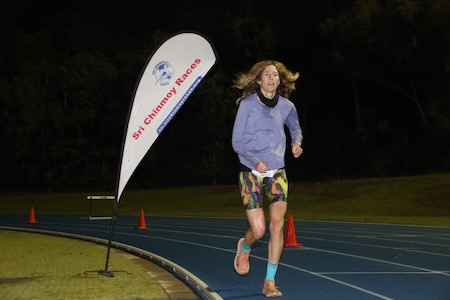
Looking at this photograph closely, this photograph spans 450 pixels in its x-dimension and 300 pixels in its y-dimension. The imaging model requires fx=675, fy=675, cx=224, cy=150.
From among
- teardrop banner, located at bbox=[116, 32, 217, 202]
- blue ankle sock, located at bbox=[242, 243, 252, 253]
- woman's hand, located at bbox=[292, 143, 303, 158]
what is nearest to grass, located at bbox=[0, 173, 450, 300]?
blue ankle sock, located at bbox=[242, 243, 252, 253]

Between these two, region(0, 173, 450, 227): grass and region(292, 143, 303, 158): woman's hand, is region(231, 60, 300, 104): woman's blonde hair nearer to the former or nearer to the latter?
region(292, 143, 303, 158): woman's hand

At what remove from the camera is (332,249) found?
1205cm

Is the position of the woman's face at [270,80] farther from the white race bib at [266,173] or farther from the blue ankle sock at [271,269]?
the blue ankle sock at [271,269]

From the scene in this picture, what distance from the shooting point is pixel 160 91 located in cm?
782

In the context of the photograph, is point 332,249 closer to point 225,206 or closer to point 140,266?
point 140,266

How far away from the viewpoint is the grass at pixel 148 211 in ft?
24.5

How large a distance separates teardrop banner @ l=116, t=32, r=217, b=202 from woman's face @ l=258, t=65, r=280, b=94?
1624mm

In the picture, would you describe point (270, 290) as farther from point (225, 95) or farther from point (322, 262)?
point (225, 95)

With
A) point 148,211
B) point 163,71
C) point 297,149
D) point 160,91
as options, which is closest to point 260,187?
point 297,149

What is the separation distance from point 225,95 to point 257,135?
36.8m

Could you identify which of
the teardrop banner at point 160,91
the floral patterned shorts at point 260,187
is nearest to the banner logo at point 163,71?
the teardrop banner at point 160,91

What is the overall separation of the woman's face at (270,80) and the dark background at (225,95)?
32707mm

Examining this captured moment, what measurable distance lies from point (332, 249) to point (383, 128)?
31.4m

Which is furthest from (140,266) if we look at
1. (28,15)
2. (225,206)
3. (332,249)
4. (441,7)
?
(28,15)
